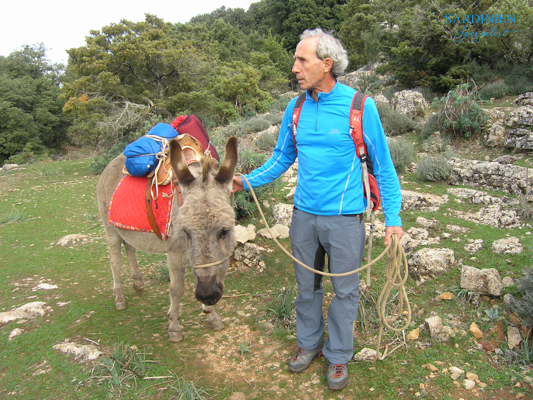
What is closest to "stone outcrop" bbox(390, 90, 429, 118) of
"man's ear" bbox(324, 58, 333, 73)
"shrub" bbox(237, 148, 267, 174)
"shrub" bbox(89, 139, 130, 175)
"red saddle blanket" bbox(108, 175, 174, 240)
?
A: "shrub" bbox(237, 148, 267, 174)

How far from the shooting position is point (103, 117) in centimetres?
1199

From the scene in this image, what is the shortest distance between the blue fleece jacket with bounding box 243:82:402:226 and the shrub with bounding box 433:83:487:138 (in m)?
5.91

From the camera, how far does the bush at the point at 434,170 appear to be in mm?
6125

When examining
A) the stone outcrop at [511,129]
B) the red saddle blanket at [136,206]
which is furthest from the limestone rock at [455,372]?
the stone outcrop at [511,129]

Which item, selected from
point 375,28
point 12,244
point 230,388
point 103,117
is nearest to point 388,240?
point 230,388

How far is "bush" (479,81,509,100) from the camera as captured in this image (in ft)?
30.2

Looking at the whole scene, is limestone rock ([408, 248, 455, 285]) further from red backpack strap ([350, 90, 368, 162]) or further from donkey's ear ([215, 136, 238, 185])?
donkey's ear ([215, 136, 238, 185])

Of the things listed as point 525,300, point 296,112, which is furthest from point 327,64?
point 525,300

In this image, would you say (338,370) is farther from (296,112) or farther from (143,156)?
(143,156)

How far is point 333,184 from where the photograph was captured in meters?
2.52

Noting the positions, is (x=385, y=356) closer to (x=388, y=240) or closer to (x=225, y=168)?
(x=388, y=240)

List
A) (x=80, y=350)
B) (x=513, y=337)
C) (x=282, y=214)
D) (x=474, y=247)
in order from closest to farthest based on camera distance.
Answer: (x=513, y=337) < (x=80, y=350) < (x=474, y=247) < (x=282, y=214)

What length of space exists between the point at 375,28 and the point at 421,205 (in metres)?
21.3

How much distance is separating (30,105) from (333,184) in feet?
107
